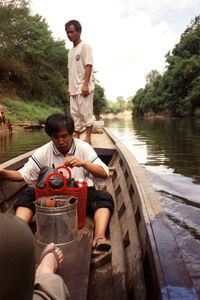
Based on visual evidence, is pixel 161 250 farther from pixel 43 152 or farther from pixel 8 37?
pixel 8 37

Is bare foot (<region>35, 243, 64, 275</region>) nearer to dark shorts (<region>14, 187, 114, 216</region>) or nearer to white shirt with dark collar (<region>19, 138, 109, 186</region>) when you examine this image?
dark shorts (<region>14, 187, 114, 216</region>)

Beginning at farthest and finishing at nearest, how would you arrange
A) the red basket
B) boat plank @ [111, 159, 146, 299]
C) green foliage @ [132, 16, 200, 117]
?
1. green foliage @ [132, 16, 200, 117]
2. the red basket
3. boat plank @ [111, 159, 146, 299]

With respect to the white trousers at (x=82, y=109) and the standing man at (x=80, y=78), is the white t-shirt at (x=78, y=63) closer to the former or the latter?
the standing man at (x=80, y=78)

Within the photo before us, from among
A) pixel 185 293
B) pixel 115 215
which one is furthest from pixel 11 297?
pixel 115 215

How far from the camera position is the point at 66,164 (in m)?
2.25

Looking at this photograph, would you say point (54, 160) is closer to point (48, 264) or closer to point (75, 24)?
point (48, 264)

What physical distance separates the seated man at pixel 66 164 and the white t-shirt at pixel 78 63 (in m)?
2.35

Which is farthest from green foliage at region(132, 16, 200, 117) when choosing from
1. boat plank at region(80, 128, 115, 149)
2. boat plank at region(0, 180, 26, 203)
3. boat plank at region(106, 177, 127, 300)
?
boat plank at region(106, 177, 127, 300)

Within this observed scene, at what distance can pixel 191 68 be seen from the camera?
33406 mm

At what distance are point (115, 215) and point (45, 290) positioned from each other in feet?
5.18

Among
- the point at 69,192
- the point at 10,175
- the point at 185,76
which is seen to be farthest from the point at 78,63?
the point at 185,76

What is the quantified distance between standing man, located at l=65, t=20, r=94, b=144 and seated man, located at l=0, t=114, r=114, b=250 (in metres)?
2.26

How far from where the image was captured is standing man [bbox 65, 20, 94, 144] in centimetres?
458

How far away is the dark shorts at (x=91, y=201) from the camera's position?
98.7 inches
